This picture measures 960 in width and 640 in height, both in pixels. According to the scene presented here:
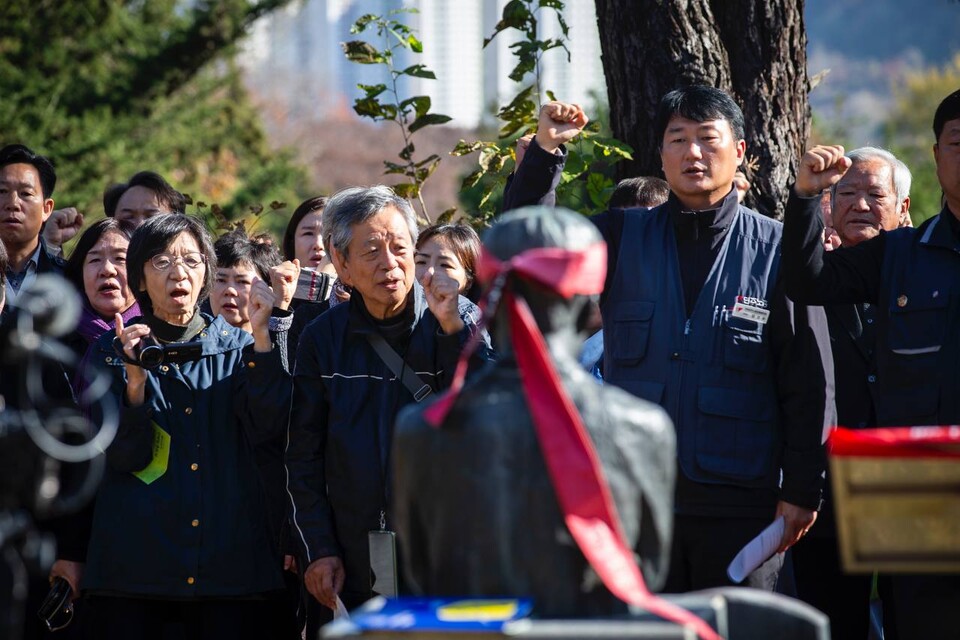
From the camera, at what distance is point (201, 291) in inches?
210

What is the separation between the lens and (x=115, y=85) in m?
18.3

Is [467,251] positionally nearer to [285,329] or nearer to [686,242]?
[285,329]

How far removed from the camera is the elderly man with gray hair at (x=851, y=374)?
17.8 feet

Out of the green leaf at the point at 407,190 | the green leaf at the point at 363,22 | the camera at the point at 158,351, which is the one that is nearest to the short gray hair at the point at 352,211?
the camera at the point at 158,351

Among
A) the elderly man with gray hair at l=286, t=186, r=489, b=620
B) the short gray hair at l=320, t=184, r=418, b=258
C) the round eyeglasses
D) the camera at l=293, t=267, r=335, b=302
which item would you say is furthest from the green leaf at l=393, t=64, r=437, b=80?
the round eyeglasses

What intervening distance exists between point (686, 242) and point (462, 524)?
1990 millimetres

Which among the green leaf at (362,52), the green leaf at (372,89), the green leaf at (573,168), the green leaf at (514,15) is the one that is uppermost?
the green leaf at (514,15)

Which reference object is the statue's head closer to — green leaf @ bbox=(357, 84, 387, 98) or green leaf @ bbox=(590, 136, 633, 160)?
green leaf @ bbox=(590, 136, 633, 160)

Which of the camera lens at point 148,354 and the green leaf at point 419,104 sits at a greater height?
the green leaf at point 419,104

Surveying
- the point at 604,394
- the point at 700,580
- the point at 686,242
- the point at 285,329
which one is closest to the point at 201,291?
the point at 285,329

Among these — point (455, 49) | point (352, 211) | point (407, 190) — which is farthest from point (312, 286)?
point (455, 49)

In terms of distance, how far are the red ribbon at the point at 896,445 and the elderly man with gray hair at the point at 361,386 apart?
6.44 feet

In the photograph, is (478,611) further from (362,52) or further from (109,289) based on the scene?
(362,52)

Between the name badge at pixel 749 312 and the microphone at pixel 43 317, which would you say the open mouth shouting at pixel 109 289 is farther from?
the microphone at pixel 43 317
